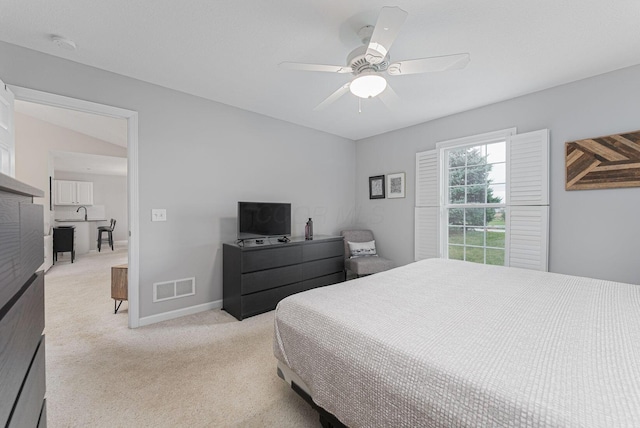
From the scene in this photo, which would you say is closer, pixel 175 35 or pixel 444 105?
pixel 175 35

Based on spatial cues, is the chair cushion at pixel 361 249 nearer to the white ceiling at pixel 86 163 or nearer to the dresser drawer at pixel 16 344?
the dresser drawer at pixel 16 344

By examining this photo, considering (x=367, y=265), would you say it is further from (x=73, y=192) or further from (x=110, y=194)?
(x=110, y=194)

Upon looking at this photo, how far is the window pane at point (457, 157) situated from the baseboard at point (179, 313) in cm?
363

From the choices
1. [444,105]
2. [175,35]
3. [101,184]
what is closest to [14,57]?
[175,35]

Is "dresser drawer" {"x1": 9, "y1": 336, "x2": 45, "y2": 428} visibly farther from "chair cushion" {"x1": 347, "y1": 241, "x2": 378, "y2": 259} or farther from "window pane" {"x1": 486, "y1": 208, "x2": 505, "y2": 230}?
"window pane" {"x1": 486, "y1": 208, "x2": 505, "y2": 230}

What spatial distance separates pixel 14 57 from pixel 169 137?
120 cm

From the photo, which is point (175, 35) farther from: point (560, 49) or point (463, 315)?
point (560, 49)

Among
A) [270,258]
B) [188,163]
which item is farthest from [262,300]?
[188,163]

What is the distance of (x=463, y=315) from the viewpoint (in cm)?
134

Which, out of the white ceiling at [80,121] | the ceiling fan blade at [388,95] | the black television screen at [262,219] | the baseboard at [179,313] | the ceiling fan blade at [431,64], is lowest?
the baseboard at [179,313]

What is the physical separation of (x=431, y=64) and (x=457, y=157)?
2247mm

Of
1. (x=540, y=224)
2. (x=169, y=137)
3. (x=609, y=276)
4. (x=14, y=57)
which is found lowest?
(x=609, y=276)

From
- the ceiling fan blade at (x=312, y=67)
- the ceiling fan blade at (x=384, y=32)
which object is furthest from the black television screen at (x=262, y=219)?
the ceiling fan blade at (x=384, y=32)

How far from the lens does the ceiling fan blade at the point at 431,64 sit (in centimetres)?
172
